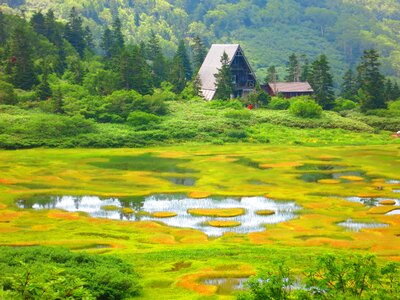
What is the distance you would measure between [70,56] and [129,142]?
32.1m

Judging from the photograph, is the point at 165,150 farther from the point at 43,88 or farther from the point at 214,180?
the point at 43,88

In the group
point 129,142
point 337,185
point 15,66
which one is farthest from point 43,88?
point 337,185

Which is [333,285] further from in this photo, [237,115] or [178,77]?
[178,77]

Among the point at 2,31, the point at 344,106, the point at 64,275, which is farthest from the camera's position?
the point at 2,31

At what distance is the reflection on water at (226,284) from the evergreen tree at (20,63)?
64624 millimetres

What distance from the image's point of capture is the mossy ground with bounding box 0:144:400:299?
3136 cm

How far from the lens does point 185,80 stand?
344 feet

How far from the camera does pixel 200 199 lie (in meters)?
47.2

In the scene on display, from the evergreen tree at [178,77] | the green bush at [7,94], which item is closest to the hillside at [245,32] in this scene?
the evergreen tree at [178,77]

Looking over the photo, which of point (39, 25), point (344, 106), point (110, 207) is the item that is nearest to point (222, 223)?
point (110, 207)

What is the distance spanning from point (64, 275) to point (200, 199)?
24.4m

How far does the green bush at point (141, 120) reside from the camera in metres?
78.7

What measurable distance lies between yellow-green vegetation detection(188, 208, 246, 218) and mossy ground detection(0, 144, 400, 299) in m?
3.88

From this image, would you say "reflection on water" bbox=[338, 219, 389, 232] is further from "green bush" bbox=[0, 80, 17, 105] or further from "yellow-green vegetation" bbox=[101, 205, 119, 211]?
"green bush" bbox=[0, 80, 17, 105]
